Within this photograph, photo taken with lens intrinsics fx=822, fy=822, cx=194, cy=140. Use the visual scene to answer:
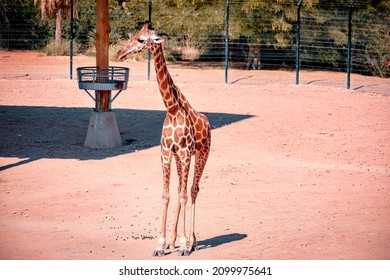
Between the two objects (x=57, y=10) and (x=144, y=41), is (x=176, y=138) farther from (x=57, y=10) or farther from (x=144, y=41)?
(x=57, y=10)

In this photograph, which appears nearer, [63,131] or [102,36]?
[102,36]

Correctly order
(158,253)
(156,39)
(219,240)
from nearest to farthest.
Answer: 1. (158,253)
2. (156,39)
3. (219,240)

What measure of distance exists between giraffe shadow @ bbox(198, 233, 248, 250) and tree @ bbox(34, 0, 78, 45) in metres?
20.0

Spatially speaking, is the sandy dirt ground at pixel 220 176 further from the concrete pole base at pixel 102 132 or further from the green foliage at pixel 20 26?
the green foliage at pixel 20 26

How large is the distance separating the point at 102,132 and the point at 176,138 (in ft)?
22.4

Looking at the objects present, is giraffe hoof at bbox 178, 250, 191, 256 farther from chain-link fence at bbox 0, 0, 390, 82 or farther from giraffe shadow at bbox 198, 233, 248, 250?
chain-link fence at bbox 0, 0, 390, 82

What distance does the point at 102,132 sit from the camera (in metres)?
15.5

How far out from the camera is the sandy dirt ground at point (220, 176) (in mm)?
9477

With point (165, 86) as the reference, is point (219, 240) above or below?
below

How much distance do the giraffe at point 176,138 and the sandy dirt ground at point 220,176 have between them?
0.21 m

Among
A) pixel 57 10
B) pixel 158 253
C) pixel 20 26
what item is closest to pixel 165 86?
pixel 158 253

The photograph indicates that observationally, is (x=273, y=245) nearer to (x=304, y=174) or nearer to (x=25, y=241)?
(x=25, y=241)

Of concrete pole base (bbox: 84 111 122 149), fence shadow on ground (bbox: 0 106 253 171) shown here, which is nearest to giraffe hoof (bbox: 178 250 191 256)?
fence shadow on ground (bbox: 0 106 253 171)

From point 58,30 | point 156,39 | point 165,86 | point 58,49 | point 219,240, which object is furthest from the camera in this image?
point 58,30
